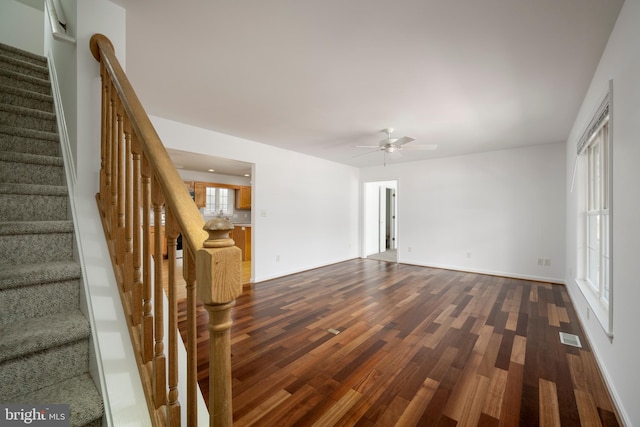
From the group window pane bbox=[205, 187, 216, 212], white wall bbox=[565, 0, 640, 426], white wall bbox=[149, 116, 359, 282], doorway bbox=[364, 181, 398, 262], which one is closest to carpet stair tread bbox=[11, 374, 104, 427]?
white wall bbox=[565, 0, 640, 426]

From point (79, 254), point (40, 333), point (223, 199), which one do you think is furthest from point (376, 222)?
point (40, 333)

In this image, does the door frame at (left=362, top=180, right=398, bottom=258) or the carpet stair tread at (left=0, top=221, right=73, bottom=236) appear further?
the door frame at (left=362, top=180, right=398, bottom=258)

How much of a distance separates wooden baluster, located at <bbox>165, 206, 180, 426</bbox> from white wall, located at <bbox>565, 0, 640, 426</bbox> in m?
2.14

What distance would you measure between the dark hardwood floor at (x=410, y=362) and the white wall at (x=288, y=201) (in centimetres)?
112

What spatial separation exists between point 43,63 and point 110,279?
2.47 m

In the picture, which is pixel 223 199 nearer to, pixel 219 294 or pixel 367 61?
pixel 367 61

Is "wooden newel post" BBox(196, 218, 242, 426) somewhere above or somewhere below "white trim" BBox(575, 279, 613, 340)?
above

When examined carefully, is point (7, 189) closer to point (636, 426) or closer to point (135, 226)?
point (135, 226)

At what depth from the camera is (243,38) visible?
75.0 inches

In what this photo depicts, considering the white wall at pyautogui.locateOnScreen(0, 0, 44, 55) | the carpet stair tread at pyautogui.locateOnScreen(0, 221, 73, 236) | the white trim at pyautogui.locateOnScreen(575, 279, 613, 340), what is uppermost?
the white wall at pyautogui.locateOnScreen(0, 0, 44, 55)

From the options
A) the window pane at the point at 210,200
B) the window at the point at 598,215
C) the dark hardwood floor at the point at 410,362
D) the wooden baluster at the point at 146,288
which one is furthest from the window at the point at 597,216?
the window pane at the point at 210,200

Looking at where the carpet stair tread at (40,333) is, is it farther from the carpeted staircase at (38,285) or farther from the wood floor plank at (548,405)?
the wood floor plank at (548,405)

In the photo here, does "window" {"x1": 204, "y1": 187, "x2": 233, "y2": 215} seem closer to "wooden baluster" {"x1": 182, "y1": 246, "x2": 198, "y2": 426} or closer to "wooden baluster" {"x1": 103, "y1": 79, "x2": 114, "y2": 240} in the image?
"wooden baluster" {"x1": 103, "y1": 79, "x2": 114, "y2": 240}

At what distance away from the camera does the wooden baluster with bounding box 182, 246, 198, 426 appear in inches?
28.6
